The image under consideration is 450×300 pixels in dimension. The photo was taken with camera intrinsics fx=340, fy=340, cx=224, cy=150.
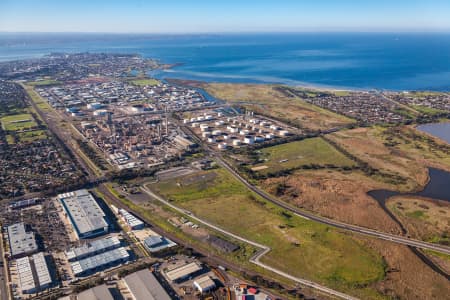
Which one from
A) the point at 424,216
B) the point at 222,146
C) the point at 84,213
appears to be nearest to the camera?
the point at 84,213

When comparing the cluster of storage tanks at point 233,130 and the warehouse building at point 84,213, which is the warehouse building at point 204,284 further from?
the cluster of storage tanks at point 233,130

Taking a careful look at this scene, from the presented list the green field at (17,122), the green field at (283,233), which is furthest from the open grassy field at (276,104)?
the green field at (17,122)

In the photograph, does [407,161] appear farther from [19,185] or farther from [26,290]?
[19,185]

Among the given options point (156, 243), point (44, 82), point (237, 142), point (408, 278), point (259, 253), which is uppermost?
point (44, 82)

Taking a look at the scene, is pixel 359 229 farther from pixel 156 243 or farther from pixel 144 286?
pixel 144 286

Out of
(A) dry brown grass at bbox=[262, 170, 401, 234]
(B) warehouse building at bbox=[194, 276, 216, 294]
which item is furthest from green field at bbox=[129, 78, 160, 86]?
(B) warehouse building at bbox=[194, 276, 216, 294]

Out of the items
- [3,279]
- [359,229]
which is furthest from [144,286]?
[359,229]
